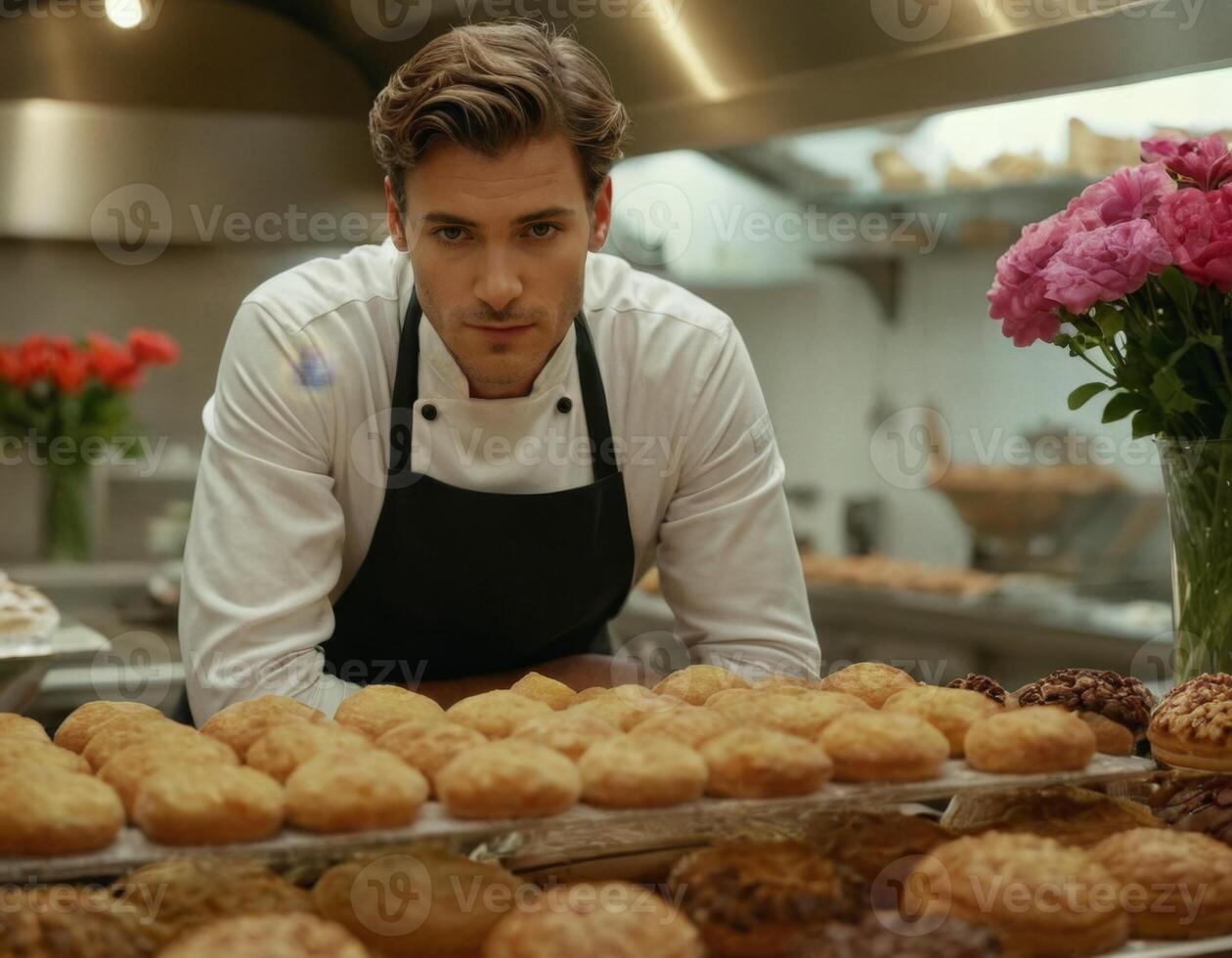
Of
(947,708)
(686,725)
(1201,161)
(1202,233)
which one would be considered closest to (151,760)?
(686,725)

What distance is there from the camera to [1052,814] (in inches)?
51.1

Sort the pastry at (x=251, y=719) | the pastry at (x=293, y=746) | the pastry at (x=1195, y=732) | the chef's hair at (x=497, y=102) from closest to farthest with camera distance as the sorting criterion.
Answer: the pastry at (x=293, y=746) < the pastry at (x=251, y=719) < the pastry at (x=1195, y=732) < the chef's hair at (x=497, y=102)

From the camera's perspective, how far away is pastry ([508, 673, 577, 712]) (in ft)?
4.50

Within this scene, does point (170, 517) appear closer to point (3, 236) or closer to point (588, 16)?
point (3, 236)

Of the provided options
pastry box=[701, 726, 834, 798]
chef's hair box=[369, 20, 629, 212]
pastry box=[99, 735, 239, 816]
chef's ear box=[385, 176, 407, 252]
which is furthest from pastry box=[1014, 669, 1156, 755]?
chef's ear box=[385, 176, 407, 252]

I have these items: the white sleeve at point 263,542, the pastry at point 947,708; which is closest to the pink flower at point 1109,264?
the pastry at point 947,708

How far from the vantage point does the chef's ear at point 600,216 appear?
2076 millimetres

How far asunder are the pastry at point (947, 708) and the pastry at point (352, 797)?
1.57ft

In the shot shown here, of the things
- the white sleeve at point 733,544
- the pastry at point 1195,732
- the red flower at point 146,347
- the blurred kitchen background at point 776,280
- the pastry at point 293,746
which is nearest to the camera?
the pastry at point 293,746

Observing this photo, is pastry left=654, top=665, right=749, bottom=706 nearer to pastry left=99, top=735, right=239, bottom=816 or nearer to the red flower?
pastry left=99, top=735, right=239, bottom=816

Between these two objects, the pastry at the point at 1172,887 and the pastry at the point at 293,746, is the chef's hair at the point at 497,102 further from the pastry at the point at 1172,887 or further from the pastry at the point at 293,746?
the pastry at the point at 1172,887

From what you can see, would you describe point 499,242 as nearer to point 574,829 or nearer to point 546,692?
point 546,692

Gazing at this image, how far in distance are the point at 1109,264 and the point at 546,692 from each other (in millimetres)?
862

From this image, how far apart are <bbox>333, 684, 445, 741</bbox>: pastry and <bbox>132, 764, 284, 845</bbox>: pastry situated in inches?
8.5
